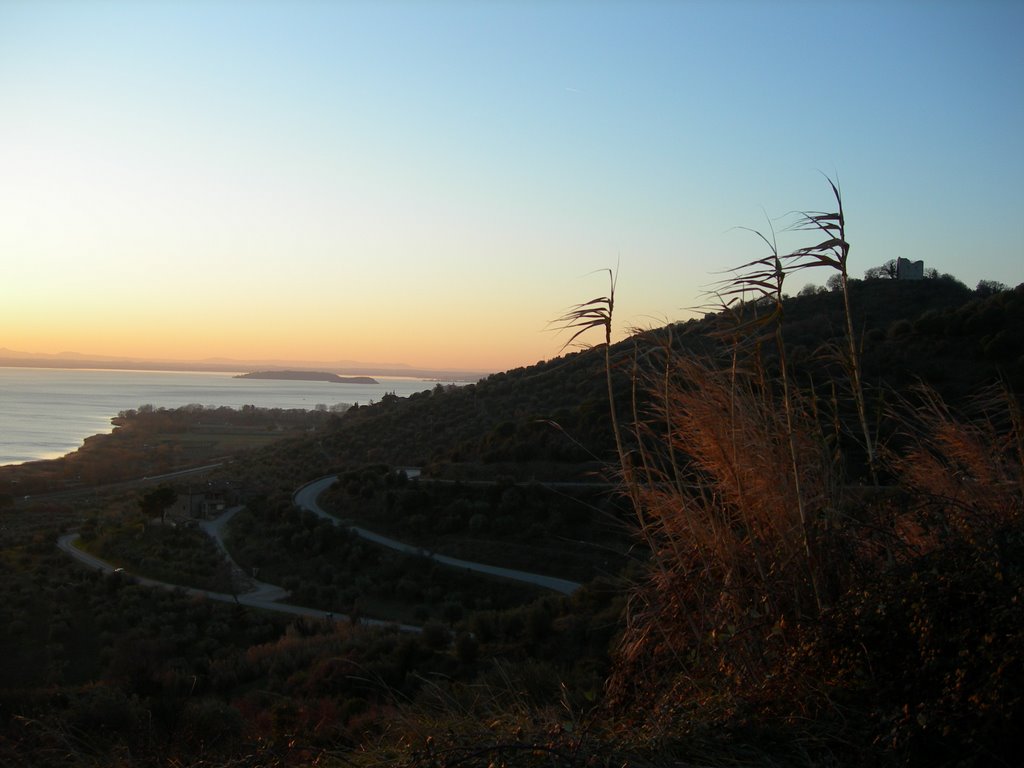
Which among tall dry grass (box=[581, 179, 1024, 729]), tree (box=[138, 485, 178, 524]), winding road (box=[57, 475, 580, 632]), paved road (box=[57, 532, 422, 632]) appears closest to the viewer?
tall dry grass (box=[581, 179, 1024, 729])

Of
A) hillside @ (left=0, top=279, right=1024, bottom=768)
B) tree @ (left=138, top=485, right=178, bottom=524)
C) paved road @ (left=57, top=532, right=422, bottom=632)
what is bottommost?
paved road @ (left=57, top=532, right=422, bottom=632)

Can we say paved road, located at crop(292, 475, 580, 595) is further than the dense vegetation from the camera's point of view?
Yes

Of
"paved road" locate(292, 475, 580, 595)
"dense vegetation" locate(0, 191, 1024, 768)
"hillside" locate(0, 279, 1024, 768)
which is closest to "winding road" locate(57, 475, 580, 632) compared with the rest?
"paved road" locate(292, 475, 580, 595)

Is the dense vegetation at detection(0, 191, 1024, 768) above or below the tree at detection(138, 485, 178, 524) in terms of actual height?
above

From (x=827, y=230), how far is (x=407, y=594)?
15.2m

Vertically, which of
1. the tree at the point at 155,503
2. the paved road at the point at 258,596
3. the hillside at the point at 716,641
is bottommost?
the paved road at the point at 258,596

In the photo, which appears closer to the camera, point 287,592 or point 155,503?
point 287,592

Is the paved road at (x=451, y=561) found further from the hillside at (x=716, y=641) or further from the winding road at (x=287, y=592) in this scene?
the hillside at (x=716, y=641)

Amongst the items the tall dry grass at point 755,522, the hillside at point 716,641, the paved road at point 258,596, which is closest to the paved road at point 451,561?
the paved road at point 258,596

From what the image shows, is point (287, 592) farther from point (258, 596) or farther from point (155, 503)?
point (155, 503)

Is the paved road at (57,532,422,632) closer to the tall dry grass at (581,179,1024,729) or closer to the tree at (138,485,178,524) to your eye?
the tree at (138,485,178,524)

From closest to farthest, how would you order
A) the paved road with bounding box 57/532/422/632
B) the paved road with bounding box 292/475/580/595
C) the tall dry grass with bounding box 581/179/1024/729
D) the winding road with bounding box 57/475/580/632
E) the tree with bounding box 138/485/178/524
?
1. the tall dry grass with bounding box 581/179/1024/729
2. the paved road with bounding box 57/532/422/632
3. the winding road with bounding box 57/475/580/632
4. the paved road with bounding box 292/475/580/595
5. the tree with bounding box 138/485/178/524

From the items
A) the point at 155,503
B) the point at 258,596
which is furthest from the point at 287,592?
the point at 155,503

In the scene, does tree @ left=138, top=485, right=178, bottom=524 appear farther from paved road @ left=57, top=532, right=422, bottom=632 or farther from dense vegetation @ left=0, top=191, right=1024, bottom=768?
dense vegetation @ left=0, top=191, right=1024, bottom=768
